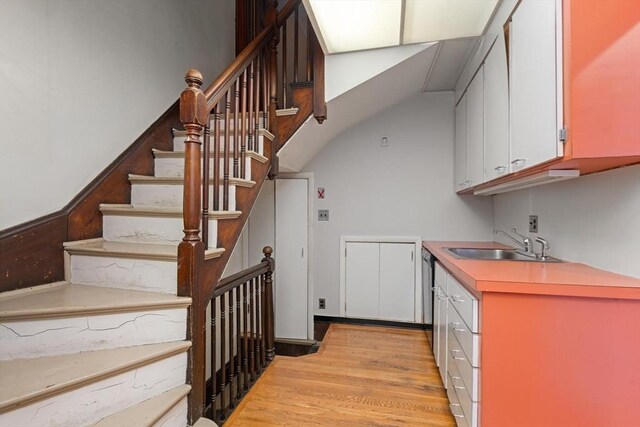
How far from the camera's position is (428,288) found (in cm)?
292

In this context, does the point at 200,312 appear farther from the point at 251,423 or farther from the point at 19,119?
the point at 19,119

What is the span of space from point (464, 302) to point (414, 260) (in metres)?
1.83

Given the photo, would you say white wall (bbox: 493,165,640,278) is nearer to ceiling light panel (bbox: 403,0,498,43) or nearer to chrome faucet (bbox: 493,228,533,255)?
chrome faucet (bbox: 493,228,533,255)

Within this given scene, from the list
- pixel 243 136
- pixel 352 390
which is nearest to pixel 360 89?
pixel 243 136

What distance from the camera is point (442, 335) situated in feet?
7.38

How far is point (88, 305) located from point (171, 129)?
1.74 metres

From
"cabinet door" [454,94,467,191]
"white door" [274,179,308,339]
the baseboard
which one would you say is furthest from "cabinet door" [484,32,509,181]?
"white door" [274,179,308,339]

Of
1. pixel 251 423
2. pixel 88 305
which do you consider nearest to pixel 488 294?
pixel 251 423

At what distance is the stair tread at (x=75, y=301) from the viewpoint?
4.51 feet

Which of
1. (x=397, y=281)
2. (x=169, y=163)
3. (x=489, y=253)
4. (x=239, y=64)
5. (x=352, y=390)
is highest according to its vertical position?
(x=239, y=64)

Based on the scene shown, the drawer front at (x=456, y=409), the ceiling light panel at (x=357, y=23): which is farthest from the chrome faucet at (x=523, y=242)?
the ceiling light panel at (x=357, y=23)

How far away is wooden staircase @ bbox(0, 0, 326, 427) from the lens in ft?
4.12

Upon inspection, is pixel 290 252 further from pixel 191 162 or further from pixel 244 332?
pixel 191 162

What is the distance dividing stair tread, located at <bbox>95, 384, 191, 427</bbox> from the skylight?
2.29 meters
